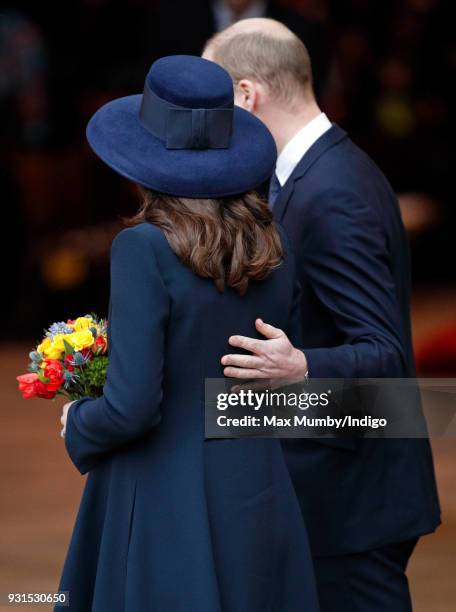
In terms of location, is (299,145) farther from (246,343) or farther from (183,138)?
(246,343)

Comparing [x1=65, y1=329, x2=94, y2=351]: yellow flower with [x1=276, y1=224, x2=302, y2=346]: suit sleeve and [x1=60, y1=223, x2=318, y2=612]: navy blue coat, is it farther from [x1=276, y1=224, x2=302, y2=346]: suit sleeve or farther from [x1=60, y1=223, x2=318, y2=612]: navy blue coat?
[x1=276, y1=224, x2=302, y2=346]: suit sleeve

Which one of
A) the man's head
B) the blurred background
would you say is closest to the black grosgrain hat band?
the man's head

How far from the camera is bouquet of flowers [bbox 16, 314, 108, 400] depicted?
8.99ft

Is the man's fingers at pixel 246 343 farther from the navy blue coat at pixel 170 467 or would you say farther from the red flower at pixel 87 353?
the red flower at pixel 87 353

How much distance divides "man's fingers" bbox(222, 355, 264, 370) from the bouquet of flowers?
0.87 ft

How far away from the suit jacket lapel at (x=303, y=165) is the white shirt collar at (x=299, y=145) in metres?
0.02

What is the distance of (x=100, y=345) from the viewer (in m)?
2.79

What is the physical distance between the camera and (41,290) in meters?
8.47

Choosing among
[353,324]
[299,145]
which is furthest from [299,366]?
[299,145]

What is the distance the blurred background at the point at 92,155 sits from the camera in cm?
561

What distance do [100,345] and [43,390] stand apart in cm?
15

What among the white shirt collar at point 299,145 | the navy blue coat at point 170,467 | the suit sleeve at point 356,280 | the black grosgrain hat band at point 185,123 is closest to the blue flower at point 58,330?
the navy blue coat at point 170,467

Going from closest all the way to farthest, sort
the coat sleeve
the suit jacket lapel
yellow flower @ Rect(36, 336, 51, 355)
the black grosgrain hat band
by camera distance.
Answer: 1. the coat sleeve
2. the black grosgrain hat band
3. yellow flower @ Rect(36, 336, 51, 355)
4. the suit jacket lapel

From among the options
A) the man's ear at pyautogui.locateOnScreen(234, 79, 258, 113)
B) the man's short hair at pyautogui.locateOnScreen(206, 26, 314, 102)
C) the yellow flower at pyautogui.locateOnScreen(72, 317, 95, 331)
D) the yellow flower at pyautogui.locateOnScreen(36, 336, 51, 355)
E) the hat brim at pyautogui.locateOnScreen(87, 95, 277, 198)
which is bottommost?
the yellow flower at pyautogui.locateOnScreen(36, 336, 51, 355)
